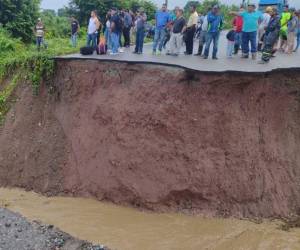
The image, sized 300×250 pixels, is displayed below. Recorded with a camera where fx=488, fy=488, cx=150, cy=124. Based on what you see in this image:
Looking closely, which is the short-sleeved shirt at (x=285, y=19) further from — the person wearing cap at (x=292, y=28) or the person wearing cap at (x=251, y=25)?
the person wearing cap at (x=251, y=25)

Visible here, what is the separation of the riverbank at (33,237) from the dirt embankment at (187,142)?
1.97 metres

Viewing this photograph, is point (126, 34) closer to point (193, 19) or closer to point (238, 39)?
point (193, 19)

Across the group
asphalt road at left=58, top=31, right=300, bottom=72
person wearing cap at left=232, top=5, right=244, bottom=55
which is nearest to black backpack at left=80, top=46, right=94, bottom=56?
asphalt road at left=58, top=31, right=300, bottom=72

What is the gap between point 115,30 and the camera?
49.2 feet

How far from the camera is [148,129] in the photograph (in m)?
12.4

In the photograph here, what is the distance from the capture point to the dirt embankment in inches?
460

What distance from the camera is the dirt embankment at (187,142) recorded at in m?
11.7

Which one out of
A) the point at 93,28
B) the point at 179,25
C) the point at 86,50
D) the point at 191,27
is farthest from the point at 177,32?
the point at 93,28

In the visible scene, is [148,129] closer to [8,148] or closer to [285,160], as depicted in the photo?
[285,160]

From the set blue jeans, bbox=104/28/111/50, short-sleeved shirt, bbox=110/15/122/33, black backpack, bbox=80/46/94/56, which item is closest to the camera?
black backpack, bbox=80/46/94/56

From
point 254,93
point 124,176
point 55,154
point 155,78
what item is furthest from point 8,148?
point 254,93

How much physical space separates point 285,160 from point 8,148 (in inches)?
326

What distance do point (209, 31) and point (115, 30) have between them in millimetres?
3042

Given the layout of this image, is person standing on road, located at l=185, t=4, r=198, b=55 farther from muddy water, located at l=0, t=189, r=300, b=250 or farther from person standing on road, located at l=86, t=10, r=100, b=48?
muddy water, located at l=0, t=189, r=300, b=250
